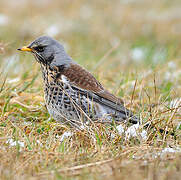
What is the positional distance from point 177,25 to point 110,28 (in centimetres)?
206

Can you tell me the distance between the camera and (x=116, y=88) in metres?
5.56

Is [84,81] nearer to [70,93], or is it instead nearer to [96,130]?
[70,93]

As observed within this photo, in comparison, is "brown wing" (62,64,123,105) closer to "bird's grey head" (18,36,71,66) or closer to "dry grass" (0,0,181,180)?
"bird's grey head" (18,36,71,66)

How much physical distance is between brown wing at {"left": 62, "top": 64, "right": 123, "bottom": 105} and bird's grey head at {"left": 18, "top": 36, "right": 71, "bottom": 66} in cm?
17

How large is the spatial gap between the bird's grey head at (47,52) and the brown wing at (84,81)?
0.17 meters

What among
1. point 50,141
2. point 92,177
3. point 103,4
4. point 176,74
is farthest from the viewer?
point 103,4

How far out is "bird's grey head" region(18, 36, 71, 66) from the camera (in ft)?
15.6

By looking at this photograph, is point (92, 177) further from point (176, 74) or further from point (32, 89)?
point (176, 74)

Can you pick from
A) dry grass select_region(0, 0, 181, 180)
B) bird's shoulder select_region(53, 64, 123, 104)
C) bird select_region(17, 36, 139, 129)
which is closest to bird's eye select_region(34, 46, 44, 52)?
bird select_region(17, 36, 139, 129)

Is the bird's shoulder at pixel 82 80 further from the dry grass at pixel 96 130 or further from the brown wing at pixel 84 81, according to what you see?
the dry grass at pixel 96 130

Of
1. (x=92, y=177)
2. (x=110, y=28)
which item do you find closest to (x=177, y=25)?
(x=110, y=28)

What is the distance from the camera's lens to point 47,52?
4801 millimetres

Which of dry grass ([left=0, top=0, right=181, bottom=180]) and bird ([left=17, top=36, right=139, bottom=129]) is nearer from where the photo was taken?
dry grass ([left=0, top=0, right=181, bottom=180])

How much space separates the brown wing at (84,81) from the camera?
462 cm
